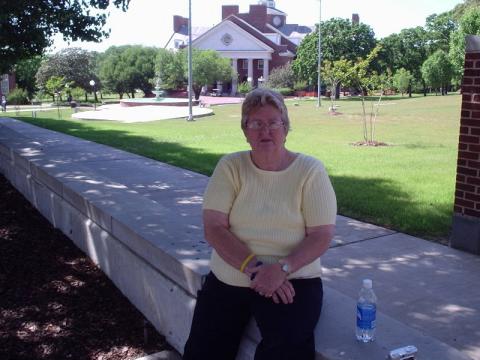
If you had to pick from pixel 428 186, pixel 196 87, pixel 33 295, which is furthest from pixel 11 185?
pixel 196 87

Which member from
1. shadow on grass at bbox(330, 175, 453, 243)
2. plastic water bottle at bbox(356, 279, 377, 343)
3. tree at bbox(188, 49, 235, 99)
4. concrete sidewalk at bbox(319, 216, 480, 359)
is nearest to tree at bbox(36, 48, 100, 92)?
tree at bbox(188, 49, 235, 99)

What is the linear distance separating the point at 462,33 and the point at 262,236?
5799cm

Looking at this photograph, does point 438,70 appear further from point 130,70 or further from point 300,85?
point 130,70

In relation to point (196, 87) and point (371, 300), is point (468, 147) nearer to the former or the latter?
point (371, 300)

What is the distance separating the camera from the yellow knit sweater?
8.62 feet

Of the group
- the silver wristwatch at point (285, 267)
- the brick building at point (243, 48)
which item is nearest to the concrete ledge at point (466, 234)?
the silver wristwatch at point (285, 267)

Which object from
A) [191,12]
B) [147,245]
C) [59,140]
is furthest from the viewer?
[191,12]

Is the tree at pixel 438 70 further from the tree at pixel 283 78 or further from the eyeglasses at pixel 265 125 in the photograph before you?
the eyeglasses at pixel 265 125

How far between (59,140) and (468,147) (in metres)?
10.3

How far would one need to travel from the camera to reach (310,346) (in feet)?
7.54

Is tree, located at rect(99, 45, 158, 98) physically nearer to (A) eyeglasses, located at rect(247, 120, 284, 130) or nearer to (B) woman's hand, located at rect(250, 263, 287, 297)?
(A) eyeglasses, located at rect(247, 120, 284, 130)

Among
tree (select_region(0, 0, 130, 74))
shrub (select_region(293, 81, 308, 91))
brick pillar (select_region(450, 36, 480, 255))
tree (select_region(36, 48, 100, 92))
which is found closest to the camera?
brick pillar (select_region(450, 36, 480, 255))

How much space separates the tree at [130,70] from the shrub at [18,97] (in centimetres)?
1362

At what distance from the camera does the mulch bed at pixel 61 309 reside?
352cm
